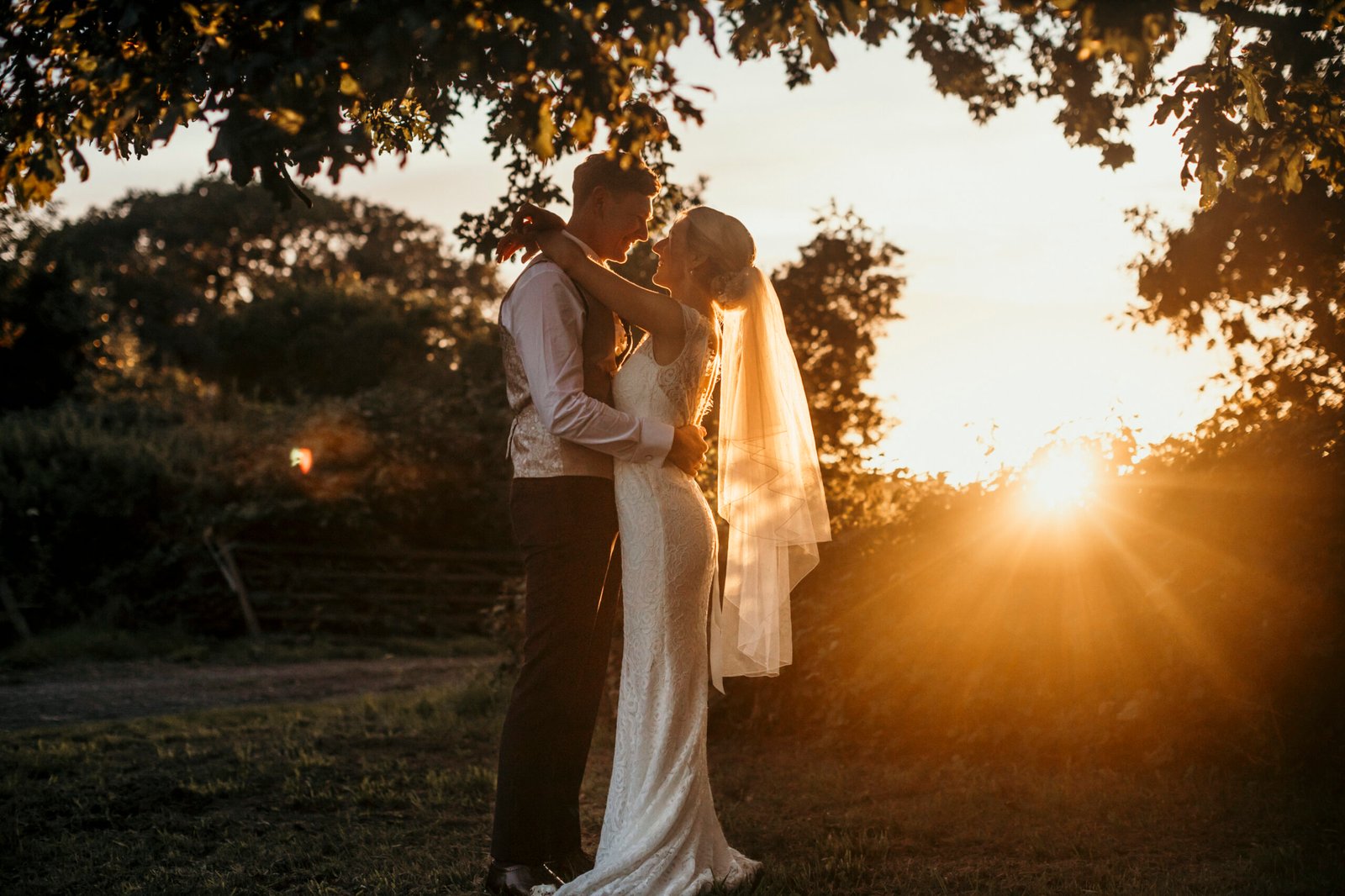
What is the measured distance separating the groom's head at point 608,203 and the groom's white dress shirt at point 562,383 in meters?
0.26

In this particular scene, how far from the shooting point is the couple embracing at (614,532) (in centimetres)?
389

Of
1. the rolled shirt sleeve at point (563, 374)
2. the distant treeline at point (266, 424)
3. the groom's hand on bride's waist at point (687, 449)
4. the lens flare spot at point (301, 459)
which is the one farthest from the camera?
the lens flare spot at point (301, 459)

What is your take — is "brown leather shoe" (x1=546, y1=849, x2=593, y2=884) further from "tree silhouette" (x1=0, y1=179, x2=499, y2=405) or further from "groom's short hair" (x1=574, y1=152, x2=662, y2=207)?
"tree silhouette" (x1=0, y1=179, x2=499, y2=405)

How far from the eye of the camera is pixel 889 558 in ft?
22.8

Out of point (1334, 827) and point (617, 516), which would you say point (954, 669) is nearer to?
point (1334, 827)

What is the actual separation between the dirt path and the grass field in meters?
2.32

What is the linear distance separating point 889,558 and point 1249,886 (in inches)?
128

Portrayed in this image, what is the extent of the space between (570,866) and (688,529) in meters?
1.26

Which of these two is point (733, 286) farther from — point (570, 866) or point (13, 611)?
point (13, 611)

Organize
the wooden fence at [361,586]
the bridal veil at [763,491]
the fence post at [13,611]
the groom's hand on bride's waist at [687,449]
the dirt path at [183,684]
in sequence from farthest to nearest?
the wooden fence at [361,586], the fence post at [13,611], the dirt path at [183,684], the bridal veil at [763,491], the groom's hand on bride's waist at [687,449]

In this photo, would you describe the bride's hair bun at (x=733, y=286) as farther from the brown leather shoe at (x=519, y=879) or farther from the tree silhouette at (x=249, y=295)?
the tree silhouette at (x=249, y=295)

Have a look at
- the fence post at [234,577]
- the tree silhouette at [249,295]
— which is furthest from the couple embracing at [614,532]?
the tree silhouette at [249,295]

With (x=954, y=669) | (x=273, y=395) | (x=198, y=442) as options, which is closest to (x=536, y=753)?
(x=954, y=669)

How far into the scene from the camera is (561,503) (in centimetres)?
398
